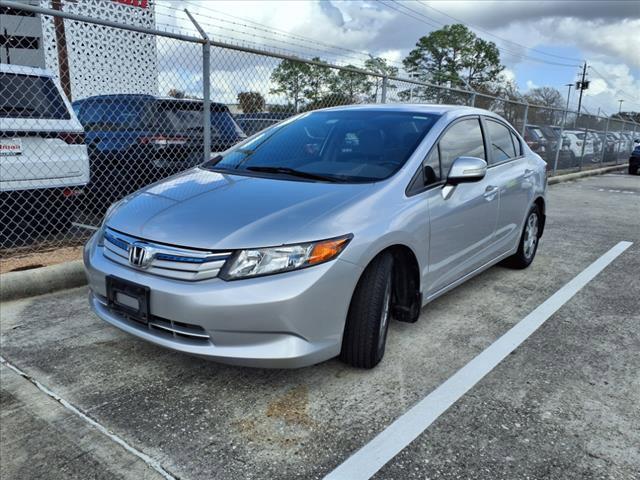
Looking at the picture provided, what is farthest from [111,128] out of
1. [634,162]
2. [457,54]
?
[457,54]

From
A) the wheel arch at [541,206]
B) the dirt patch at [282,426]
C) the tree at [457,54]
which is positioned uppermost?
the tree at [457,54]

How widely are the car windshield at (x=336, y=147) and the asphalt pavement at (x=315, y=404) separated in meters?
1.15

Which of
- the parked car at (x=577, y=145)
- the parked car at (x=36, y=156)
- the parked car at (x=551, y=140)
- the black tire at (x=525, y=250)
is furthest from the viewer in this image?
the parked car at (x=577, y=145)

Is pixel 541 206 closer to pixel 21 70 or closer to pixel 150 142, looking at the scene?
pixel 150 142

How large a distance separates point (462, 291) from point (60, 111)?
4160 mm

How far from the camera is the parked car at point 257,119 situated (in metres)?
6.30

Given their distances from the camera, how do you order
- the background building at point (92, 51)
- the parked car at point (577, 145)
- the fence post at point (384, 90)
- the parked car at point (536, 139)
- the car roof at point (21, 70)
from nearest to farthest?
the car roof at point (21, 70) → the fence post at point (384, 90) → the parked car at point (536, 139) → the parked car at point (577, 145) → the background building at point (92, 51)

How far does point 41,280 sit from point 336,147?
2.58 m

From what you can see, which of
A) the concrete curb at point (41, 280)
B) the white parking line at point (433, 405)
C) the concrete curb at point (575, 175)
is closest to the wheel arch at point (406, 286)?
the white parking line at point (433, 405)

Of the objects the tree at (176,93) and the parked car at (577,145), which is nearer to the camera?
the tree at (176,93)

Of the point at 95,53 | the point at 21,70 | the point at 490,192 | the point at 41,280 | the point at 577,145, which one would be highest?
the point at 95,53

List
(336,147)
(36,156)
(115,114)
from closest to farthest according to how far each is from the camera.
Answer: (336,147) < (36,156) < (115,114)

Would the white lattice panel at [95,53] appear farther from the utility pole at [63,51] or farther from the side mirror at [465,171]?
the side mirror at [465,171]

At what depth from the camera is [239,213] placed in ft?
9.04
